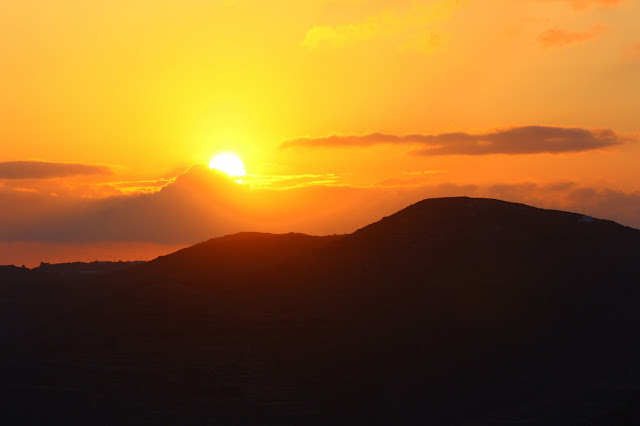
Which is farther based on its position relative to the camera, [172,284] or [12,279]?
[12,279]

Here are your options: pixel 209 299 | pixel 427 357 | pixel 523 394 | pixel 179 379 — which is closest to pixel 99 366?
pixel 179 379

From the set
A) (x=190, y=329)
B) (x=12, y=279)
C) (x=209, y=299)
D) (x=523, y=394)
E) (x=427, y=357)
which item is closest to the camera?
(x=523, y=394)

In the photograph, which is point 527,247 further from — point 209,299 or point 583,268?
point 209,299

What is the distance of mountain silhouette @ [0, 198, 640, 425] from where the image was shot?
52.1 meters

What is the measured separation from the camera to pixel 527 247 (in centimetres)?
6688

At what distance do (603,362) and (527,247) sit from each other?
14.3 m

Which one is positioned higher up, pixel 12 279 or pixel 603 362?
pixel 12 279

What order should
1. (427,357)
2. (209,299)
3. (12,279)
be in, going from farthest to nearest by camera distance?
(12,279), (209,299), (427,357)

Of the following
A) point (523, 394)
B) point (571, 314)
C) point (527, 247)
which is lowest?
point (523, 394)

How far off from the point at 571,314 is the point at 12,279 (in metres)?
55.6

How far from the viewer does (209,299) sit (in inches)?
2621

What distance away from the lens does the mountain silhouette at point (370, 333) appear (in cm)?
5212

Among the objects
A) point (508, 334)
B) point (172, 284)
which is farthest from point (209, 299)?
point (508, 334)

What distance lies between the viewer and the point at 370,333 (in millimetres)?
60094
